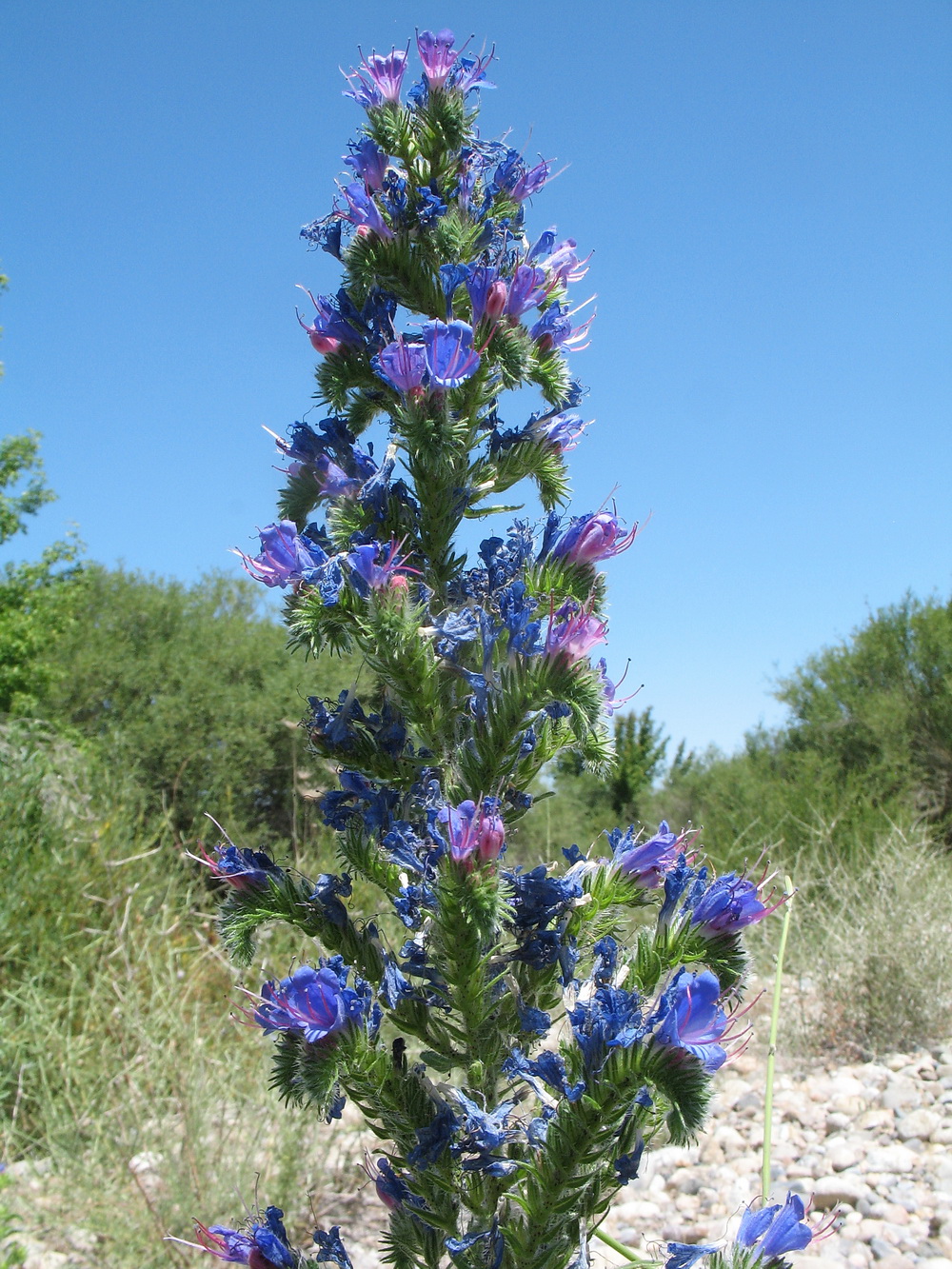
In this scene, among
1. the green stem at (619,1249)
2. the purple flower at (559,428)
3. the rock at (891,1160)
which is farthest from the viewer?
the rock at (891,1160)

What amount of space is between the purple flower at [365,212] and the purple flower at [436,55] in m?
0.28

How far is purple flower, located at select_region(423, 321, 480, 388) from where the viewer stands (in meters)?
1.52

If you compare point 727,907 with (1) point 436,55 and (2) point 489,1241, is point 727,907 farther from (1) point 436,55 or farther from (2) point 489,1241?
(1) point 436,55

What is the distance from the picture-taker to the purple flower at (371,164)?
180 cm

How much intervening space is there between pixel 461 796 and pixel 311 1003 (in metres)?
0.41

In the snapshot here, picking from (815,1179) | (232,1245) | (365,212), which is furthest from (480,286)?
(815,1179)

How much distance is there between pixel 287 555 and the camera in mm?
1596

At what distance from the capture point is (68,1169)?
12.5ft

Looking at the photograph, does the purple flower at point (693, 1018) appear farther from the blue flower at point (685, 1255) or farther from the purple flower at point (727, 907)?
the blue flower at point (685, 1255)

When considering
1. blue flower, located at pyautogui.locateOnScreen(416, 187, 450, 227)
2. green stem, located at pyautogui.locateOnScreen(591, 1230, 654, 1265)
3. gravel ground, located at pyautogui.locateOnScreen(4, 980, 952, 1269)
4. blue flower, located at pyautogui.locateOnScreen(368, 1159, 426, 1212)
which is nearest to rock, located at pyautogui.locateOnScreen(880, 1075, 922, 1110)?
gravel ground, located at pyautogui.locateOnScreen(4, 980, 952, 1269)

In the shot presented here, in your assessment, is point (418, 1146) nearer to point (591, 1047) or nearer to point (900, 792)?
point (591, 1047)

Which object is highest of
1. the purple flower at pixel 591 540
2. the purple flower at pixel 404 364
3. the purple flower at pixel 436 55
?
the purple flower at pixel 436 55

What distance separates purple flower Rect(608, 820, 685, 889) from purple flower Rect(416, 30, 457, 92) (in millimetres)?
1549

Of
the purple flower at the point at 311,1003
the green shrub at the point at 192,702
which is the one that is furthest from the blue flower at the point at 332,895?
the green shrub at the point at 192,702
